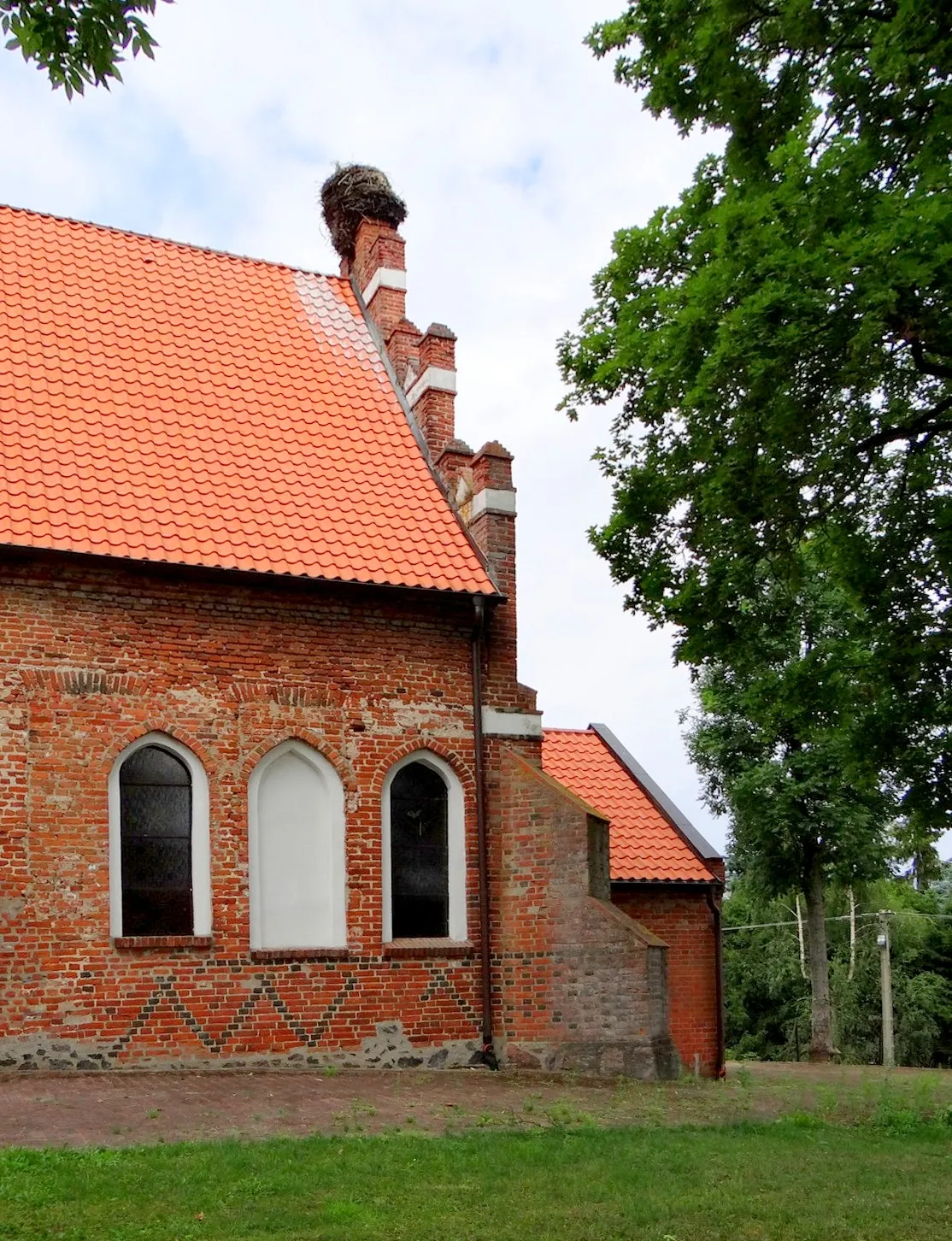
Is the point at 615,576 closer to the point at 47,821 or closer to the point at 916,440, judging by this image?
the point at 916,440

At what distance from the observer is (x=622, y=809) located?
18844 millimetres

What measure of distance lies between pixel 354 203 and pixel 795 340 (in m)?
9.72

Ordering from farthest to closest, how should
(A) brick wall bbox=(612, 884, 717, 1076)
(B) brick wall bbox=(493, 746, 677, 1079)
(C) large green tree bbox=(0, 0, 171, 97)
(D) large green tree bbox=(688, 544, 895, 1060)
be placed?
1. (D) large green tree bbox=(688, 544, 895, 1060)
2. (A) brick wall bbox=(612, 884, 717, 1076)
3. (B) brick wall bbox=(493, 746, 677, 1079)
4. (C) large green tree bbox=(0, 0, 171, 97)

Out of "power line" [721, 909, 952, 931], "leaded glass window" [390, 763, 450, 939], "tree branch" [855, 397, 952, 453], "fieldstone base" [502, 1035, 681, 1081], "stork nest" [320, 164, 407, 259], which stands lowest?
"power line" [721, 909, 952, 931]

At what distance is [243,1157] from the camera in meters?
7.97

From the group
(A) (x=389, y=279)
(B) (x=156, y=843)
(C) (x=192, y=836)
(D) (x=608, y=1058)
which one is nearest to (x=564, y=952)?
(D) (x=608, y=1058)

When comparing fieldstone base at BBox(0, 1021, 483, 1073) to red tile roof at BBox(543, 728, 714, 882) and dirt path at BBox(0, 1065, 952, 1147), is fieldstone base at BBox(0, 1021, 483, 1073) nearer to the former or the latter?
dirt path at BBox(0, 1065, 952, 1147)

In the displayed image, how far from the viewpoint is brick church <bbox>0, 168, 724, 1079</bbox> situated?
12336mm

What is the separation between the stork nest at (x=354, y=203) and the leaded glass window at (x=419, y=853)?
7.94 meters

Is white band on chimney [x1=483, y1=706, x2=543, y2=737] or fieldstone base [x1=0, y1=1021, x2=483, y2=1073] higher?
white band on chimney [x1=483, y1=706, x2=543, y2=737]

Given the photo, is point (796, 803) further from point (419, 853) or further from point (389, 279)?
point (389, 279)

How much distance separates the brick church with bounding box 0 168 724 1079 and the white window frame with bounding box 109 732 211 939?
0.10 feet

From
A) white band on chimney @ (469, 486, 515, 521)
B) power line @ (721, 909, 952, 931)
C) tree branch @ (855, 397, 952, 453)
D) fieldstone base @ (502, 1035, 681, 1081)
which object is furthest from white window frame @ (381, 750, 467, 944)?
power line @ (721, 909, 952, 931)

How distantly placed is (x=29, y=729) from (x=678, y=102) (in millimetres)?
7783
